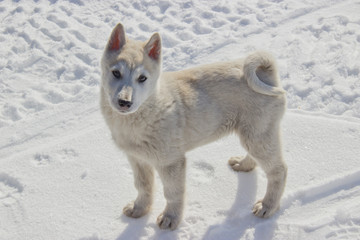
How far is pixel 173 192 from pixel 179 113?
2.26ft

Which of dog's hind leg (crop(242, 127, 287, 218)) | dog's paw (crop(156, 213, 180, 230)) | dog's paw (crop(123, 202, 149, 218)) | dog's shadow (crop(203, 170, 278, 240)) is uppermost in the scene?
dog's hind leg (crop(242, 127, 287, 218))

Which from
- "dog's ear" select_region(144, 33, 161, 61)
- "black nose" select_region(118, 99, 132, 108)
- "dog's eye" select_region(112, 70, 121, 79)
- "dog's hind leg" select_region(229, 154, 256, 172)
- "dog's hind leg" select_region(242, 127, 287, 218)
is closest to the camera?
"black nose" select_region(118, 99, 132, 108)

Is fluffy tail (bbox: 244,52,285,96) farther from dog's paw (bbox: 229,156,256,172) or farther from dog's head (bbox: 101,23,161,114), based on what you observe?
dog's paw (bbox: 229,156,256,172)

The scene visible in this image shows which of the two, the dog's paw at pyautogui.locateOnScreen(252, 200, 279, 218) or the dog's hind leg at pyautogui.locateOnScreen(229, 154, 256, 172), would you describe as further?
the dog's hind leg at pyautogui.locateOnScreen(229, 154, 256, 172)

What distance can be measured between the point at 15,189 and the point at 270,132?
99.9 inches

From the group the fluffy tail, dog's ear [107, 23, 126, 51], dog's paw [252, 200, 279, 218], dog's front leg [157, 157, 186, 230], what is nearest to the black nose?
dog's ear [107, 23, 126, 51]

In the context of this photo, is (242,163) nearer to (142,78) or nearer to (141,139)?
(141,139)

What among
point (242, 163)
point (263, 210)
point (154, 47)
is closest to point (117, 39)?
point (154, 47)

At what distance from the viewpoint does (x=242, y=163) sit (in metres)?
3.93

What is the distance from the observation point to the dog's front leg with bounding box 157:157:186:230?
317cm

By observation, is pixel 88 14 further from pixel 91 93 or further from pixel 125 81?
pixel 125 81

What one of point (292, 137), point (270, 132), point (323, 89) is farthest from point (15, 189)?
point (323, 89)

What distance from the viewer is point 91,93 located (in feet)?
16.7

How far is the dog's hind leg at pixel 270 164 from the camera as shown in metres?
3.32
